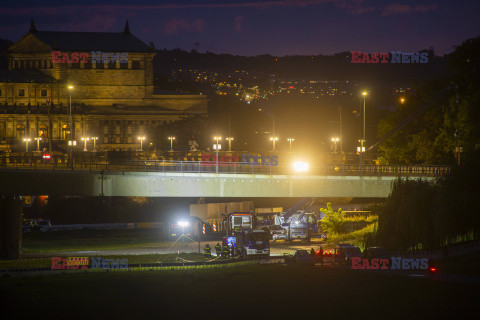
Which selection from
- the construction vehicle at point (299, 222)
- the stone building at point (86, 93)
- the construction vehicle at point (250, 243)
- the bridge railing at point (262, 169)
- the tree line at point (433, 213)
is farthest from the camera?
the stone building at point (86, 93)

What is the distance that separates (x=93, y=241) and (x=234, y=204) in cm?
1802

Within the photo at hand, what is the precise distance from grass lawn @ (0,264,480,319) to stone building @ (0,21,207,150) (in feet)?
347

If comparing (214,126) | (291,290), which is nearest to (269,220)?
(291,290)

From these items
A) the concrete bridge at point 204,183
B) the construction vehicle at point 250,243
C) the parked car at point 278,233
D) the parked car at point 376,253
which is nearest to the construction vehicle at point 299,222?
the parked car at point 278,233

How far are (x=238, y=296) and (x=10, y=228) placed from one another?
1253 inches

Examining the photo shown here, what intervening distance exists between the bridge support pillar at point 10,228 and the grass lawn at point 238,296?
21009 millimetres

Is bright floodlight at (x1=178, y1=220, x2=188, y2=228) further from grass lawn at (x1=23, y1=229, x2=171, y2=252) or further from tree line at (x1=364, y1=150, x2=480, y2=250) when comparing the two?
tree line at (x1=364, y1=150, x2=480, y2=250)

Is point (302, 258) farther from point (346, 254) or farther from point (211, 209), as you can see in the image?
point (211, 209)

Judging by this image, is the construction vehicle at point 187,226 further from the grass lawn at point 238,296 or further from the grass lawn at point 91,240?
A: the grass lawn at point 238,296

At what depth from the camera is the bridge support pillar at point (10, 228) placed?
185 ft

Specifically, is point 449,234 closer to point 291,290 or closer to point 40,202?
point 291,290

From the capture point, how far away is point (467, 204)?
4378cm

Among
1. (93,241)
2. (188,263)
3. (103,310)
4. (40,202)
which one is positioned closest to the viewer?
(103,310)

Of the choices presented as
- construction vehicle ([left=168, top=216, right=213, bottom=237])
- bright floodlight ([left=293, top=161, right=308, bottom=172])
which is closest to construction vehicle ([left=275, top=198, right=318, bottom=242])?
bright floodlight ([left=293, top=161, right=308, bottom=172])
